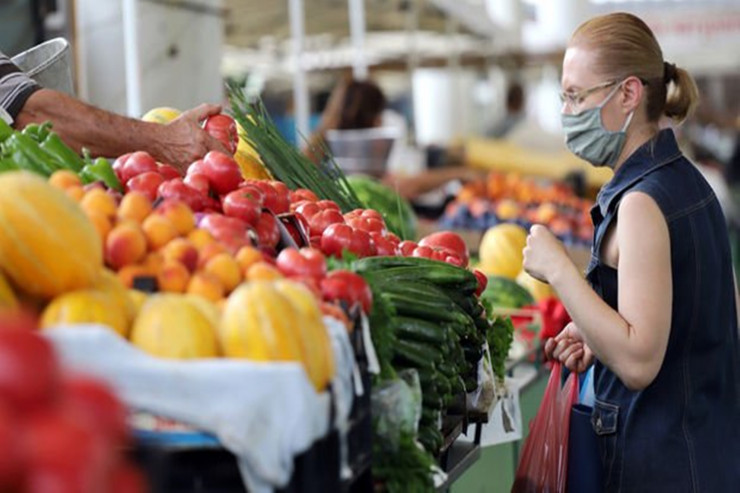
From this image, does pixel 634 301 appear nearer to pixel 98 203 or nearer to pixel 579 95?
pixel 579 95

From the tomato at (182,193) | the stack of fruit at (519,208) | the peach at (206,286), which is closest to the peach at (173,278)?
the peach at (206,286)

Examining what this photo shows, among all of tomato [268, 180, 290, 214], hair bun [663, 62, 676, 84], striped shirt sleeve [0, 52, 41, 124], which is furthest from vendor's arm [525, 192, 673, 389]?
striped shirt sleeve [0, 52, 41, 124]

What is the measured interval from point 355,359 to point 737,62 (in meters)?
18.1

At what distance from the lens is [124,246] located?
2047 mm

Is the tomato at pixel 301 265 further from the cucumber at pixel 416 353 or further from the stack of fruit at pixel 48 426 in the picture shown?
the stack of fruit at pixel 48 426

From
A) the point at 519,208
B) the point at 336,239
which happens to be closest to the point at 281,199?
the point at 336,239

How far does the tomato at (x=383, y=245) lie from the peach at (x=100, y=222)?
970mm

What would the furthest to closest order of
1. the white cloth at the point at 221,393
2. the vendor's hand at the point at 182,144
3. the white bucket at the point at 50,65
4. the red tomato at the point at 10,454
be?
the white bucket at the point at 50,65
the vendor's hand at the point at 182,144
the white cloth at the point at 221,393
the red tomato at the point at 10,454

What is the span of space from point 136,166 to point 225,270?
0.64 meters

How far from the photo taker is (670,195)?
2.82 meters

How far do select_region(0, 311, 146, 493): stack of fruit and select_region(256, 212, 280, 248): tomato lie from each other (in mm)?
1182

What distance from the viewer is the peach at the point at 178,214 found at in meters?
2.19

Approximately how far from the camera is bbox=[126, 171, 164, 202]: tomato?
2472mm

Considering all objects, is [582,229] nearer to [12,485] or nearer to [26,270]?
[26,270]
